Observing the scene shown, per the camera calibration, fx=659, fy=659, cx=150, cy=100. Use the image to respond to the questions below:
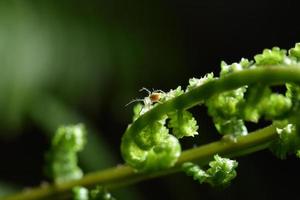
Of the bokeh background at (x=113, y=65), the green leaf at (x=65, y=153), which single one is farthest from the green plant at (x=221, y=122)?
the bokeh background at (x=113, y=65)

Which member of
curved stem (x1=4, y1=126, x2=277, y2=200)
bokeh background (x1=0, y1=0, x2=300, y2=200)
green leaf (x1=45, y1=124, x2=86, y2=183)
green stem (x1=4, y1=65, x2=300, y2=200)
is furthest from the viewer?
bokeh background (x1=0, y1=0, x2=300, y2=200)

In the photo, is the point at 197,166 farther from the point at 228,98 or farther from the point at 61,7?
the point at 61,7

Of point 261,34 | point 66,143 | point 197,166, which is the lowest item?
point 197,166

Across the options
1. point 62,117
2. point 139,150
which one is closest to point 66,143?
point 139,150

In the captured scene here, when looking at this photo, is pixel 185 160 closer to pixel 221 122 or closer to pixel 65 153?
pixel 221 122

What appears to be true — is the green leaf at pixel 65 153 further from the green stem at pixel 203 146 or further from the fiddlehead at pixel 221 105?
the fiddlehead at pixel 221 105

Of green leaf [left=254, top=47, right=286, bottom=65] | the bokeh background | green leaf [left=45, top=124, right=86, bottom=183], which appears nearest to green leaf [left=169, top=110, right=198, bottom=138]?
green leaf [left=254, top=47, right=286, bottom=65]

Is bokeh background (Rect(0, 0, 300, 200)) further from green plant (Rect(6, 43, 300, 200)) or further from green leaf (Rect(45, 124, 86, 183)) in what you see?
green plant (Rect(6, 43, 300, 200))
